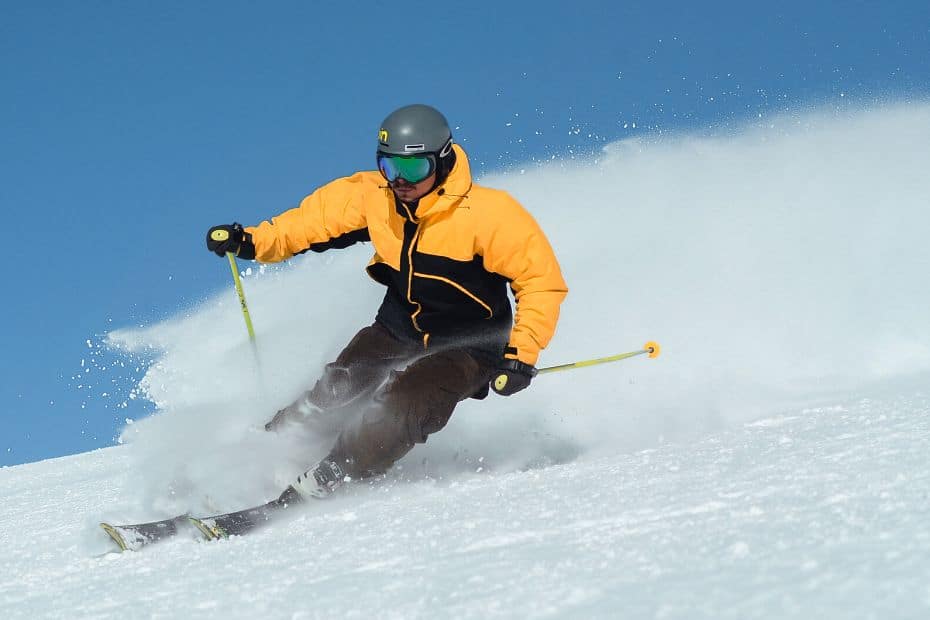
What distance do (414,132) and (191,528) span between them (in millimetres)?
2103

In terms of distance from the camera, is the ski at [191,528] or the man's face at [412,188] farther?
the man's face at [412,188]

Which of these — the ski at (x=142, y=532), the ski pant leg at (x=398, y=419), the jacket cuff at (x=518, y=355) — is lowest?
the ski at (x=142, y=532)

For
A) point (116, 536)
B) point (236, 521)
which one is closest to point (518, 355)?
point (236, 521)

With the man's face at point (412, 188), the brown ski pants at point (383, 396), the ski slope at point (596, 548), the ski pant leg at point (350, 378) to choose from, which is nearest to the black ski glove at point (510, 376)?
the brown ski pants at point (383, 396)

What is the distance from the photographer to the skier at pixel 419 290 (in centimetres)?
429

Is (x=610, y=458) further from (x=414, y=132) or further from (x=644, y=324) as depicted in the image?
(x=644, y=324)

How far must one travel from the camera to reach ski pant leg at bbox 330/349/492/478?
4223 mm

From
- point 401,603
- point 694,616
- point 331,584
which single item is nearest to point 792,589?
point 694,616

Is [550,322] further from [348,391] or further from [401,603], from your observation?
[401,603]

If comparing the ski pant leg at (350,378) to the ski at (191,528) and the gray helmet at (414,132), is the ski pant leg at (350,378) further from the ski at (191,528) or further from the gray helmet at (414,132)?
the gray helmet at (414,132)

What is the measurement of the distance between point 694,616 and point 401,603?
77 centimetres

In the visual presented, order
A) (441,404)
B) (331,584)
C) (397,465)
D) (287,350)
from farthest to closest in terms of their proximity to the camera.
→ (287,350)
(397,465)
(441,404)
(331,584)

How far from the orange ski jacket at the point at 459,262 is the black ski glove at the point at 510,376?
4cm

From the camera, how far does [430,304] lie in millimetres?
4766
